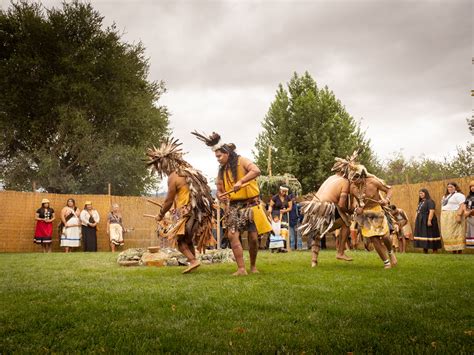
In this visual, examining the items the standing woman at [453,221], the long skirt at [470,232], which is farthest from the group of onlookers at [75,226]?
the long skirt at [470,232]

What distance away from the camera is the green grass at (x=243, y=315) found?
300cm

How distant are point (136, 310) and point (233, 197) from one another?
10.9 ft

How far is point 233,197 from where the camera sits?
719 cm

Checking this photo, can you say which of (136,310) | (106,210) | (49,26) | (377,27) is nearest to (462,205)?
(377,27)

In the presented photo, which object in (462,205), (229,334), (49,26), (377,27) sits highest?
(49,26)

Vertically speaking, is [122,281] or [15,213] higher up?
[15,213]

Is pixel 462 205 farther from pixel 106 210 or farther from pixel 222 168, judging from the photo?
pixel 106 210

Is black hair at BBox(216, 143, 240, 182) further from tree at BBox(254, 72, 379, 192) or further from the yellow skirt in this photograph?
tree at BBox(254, 72, 379, 192)

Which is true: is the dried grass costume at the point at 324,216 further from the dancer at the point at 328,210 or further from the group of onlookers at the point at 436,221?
the group of onlookers at the point at 436,221

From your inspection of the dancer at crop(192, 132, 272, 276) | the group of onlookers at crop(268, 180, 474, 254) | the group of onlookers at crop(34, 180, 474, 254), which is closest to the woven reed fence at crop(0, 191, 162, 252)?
the group of onlookers at crop(34, 180, 474, 254)

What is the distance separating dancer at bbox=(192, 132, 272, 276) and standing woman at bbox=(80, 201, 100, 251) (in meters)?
11.5

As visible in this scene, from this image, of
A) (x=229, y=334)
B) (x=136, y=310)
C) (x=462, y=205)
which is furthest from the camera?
(x=462, y=205)

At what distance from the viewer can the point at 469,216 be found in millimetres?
12312

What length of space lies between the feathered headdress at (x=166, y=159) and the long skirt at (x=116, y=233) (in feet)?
34.7
